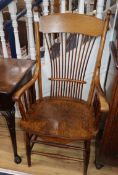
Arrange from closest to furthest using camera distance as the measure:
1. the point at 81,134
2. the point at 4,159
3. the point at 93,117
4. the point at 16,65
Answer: the point at 81,134
the point at 93,117
the point at 16,65
the point at 4,159

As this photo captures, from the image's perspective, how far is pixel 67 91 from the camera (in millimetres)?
1619

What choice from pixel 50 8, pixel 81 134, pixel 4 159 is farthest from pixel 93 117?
pixel 50 8

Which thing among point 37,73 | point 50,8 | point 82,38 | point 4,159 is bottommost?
point 4,159

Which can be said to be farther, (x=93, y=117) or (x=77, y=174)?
(x=77, y=174)

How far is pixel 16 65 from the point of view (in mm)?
1449

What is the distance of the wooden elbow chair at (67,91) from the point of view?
1.23 meters

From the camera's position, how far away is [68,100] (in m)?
1.55

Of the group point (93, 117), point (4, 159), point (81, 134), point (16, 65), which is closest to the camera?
point (81, 134)

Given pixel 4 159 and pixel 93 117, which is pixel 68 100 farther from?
pixel 4 159

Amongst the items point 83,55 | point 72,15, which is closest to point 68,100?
point 83,55

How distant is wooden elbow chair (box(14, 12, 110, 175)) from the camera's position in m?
1.23

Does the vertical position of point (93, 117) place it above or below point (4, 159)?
above

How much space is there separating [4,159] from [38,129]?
0.61 meters

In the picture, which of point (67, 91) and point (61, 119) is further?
point (67, 91)
